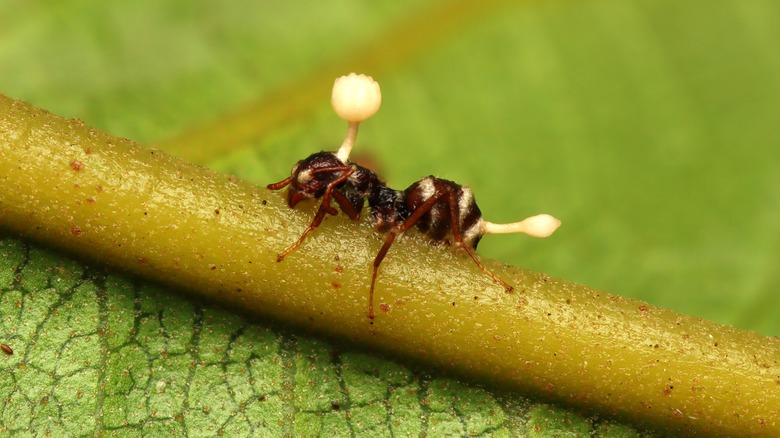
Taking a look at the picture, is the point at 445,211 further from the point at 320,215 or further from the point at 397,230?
the point at 320,215

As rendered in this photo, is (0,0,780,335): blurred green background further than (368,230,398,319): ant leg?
Yes

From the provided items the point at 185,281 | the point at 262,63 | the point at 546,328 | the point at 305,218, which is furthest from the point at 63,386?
the point at 262,63

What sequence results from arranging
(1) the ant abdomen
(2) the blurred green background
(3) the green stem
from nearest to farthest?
(3) the green stem, (1) the ant abdomen, (2) the blurred green background

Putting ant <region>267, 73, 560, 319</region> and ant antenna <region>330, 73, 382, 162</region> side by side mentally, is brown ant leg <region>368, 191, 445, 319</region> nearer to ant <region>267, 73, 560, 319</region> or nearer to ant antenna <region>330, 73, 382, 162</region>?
ant <region>267, 73, 560, 319</region>

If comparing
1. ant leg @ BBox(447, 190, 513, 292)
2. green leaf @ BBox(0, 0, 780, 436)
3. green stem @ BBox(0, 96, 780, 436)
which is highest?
green leaf @ BBox(0, 0, 780, 436)

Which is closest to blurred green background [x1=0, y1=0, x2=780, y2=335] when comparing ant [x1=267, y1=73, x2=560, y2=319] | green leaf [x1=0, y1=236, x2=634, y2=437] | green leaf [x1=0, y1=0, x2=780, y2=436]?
green leaf [x1=0, y1=0, x2=780, y2=436]

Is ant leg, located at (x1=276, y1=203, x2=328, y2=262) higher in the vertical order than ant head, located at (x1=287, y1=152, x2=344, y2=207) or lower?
lower

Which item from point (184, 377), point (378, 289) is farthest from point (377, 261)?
point (184, 377)
